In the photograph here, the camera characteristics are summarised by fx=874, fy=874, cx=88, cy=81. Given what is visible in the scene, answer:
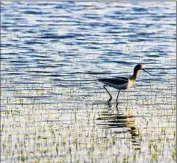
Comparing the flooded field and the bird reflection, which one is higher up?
the flooded field

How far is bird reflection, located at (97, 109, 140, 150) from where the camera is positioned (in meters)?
16.4

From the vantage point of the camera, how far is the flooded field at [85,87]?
50.4ft

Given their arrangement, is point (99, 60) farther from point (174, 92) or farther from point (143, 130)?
point (143, 130)

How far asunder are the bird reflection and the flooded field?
2cm

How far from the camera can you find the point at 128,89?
21.9m

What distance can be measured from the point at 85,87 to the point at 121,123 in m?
4.19

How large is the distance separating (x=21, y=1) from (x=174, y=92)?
930 inches

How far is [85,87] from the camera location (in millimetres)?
21844

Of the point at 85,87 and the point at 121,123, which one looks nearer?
the point at 121,123

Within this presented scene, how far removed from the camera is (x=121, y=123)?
17.8 metres

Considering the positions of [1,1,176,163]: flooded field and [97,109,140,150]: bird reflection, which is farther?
[97,109,140,150]: bird reflection

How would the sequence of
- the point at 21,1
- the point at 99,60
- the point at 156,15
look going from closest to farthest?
the point at 99,60 < the point at 156,15 < the point at 21,1

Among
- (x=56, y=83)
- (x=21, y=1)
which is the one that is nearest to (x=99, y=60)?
(x=56, y=83)

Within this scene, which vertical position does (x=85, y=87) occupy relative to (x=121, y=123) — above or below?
above
